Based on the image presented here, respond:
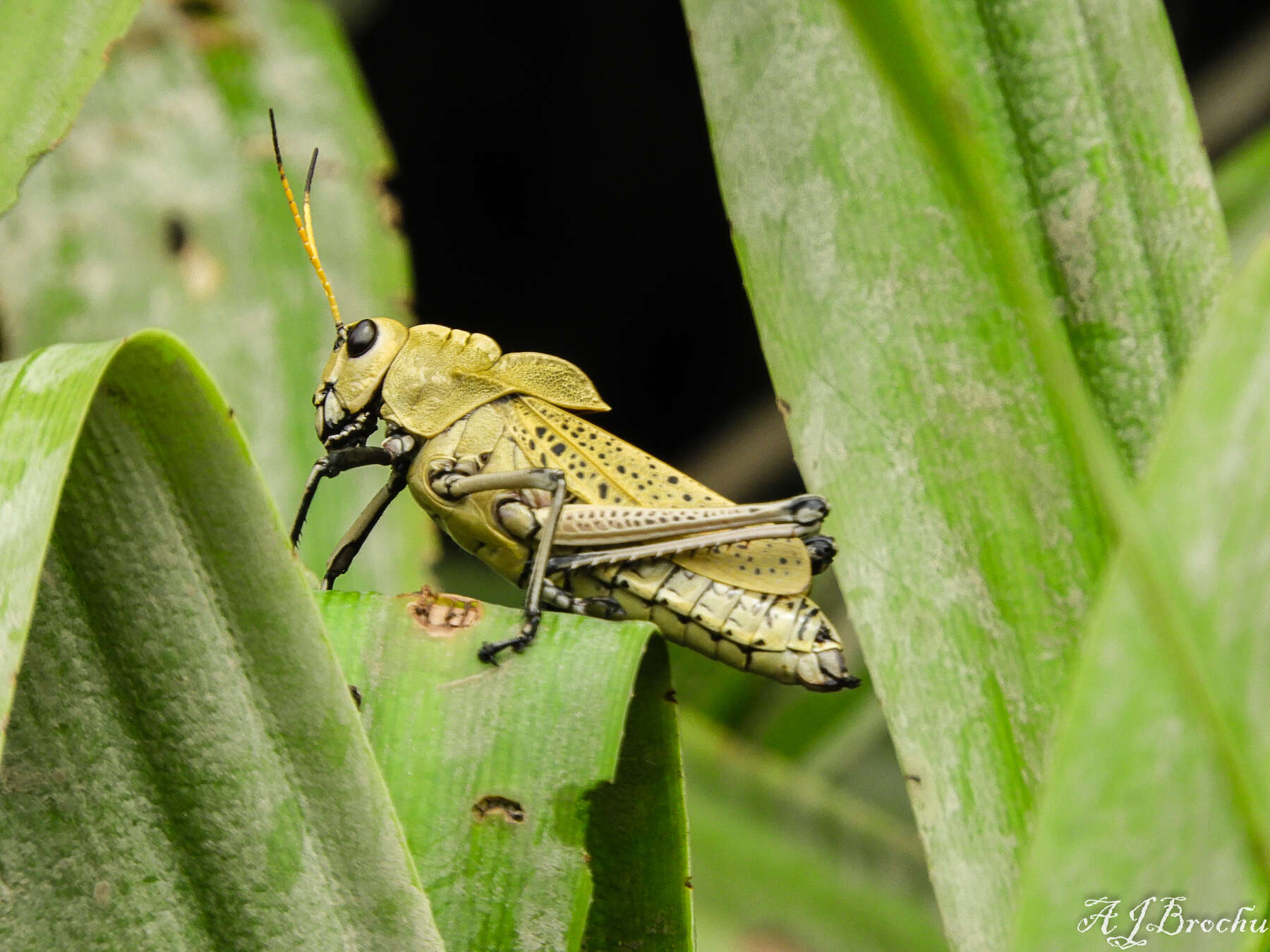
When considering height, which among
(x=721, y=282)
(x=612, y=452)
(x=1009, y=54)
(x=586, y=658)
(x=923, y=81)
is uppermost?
(x=923, y=81)

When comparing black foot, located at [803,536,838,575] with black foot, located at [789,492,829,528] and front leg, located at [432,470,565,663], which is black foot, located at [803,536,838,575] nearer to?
black foot, located at [789,492,829,528]

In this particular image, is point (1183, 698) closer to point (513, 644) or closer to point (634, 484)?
point (513, 644)

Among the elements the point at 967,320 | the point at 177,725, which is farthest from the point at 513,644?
the point at 967,320

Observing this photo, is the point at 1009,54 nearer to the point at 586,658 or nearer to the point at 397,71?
the point at 586,658

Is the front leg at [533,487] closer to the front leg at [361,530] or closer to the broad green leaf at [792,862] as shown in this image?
the front leg at [361,530]

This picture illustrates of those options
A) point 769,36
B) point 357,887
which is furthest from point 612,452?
point 357,887

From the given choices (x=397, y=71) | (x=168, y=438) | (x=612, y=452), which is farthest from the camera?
(x=397, y=71)
